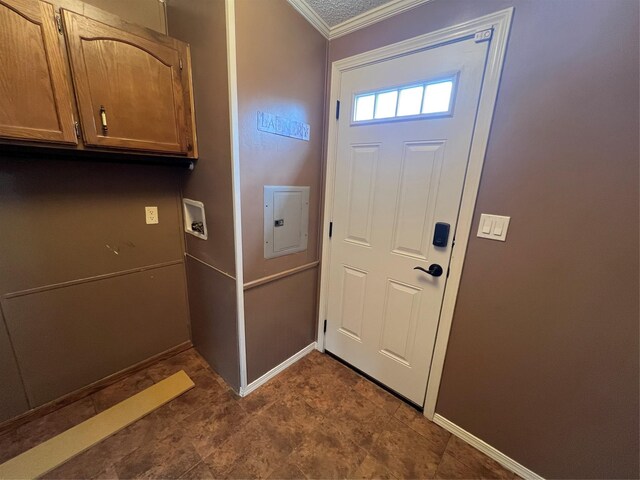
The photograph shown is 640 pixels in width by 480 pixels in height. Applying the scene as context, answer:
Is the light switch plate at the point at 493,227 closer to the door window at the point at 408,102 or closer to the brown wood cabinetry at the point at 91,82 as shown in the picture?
the door window at the point at 408,102

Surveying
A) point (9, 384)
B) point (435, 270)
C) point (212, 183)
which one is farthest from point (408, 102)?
point (9, 384)

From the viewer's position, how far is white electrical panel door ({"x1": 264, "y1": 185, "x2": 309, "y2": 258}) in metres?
1.52

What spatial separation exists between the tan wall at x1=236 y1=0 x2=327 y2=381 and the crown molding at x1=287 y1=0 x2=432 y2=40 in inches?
1.5

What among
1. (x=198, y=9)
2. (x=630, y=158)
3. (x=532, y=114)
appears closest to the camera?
(x=630, y=158)

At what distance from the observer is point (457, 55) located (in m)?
1.18

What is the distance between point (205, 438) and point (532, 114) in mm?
2312

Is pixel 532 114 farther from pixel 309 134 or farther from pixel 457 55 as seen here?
pixel 309 134

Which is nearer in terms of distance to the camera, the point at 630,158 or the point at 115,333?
the point at 630,158

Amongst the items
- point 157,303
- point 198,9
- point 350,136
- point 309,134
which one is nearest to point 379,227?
point 350,136

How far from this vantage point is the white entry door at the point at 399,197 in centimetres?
124

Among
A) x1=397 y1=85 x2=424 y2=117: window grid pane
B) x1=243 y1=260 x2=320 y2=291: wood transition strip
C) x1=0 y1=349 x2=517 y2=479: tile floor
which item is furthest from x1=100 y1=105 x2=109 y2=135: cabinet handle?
x1=0 y1=349 x2=517 y2=479: tile floor

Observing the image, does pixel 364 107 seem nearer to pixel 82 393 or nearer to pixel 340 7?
pixel 340 7

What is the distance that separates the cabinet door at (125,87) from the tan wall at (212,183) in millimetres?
132

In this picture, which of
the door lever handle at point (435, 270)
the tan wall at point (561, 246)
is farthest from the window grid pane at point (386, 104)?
the door lever handle at point (435, 270)
